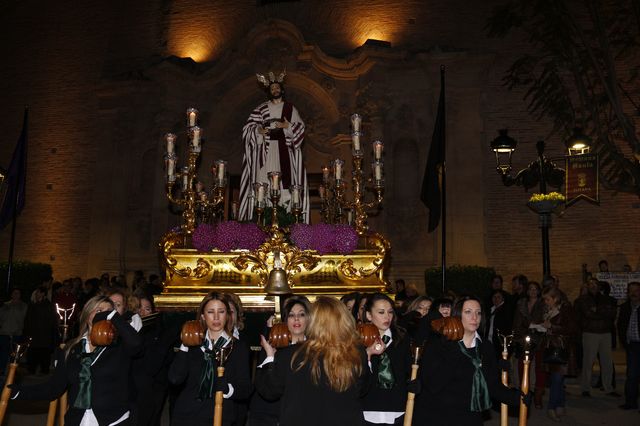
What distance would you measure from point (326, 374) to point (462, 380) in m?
1.55

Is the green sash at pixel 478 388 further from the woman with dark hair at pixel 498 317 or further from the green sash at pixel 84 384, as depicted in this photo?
the woman with dark hair at pixel 498 317

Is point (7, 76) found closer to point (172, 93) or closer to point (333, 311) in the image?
point (172, 93)

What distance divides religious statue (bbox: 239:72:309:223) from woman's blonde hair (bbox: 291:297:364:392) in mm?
6937

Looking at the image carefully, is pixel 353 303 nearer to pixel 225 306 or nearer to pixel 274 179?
pixel 225 306

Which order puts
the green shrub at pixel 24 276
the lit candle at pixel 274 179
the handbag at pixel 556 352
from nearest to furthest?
the handbag at pixel 556 352
the lit candle at pixel 274 179
the green shrub at pixel 24 276

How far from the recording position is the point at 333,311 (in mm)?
3848

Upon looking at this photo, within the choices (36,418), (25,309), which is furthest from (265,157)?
(25,309)

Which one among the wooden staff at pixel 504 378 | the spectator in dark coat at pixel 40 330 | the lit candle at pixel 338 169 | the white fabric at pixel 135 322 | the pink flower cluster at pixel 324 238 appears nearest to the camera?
the wooden staff at pixel 504 378

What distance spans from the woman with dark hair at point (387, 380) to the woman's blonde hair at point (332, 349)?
96 cm

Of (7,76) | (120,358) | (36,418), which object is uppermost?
(7,76)

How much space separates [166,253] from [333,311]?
5353mm

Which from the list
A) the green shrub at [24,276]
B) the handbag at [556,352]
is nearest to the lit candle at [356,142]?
the handbag at [556,352]

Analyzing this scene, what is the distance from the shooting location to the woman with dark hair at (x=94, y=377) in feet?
15.2

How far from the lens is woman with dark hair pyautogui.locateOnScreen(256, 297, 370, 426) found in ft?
12.1
